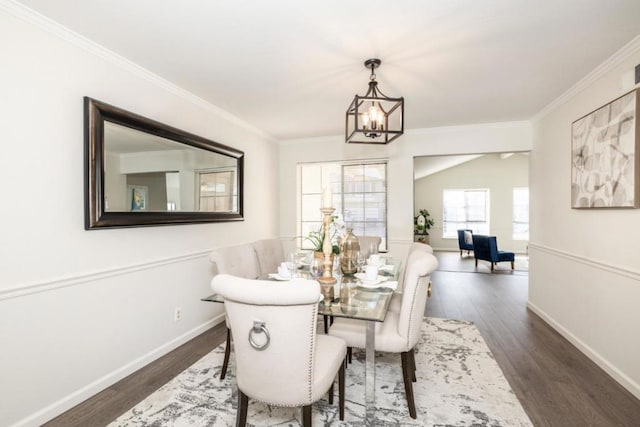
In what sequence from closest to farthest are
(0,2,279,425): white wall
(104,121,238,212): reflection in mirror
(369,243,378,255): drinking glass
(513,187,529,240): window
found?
(0,2,279,425): white wall
(104,121,238,212): reflection in mirror
(369,243,378,255): drinking glass
(513,187,529,240): window

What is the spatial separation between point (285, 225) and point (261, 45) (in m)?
3.18

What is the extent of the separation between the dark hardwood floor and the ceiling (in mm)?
2388

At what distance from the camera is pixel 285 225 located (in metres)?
5.02

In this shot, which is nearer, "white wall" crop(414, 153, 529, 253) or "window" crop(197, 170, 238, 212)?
"window" crop(197, 170, 238, 212)

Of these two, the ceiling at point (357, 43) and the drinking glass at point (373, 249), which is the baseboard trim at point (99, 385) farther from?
the ceiling at point (357, 43)

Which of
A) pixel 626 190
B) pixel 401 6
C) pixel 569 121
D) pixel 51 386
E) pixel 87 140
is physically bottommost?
pixel 51 386

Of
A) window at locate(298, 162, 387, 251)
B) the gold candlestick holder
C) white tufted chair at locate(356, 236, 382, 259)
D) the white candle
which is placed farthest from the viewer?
window at locate(298, 162, 387, 251)

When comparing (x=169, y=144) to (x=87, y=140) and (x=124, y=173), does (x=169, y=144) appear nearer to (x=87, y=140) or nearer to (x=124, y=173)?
(x=124, y=173)

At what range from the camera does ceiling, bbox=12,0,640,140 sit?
5.75 feet

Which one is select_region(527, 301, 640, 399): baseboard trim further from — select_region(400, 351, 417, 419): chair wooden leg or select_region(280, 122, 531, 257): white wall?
select_region(280, 122, 531, 257): white wall

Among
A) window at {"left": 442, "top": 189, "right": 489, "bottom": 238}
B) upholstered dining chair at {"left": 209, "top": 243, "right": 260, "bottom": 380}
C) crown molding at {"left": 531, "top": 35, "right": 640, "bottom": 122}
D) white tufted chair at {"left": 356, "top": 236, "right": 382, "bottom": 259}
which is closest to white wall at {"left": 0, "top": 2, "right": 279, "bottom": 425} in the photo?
upholstered dining chair at {"left": 209, "top": 243, "right": 260, "bottom": 380}

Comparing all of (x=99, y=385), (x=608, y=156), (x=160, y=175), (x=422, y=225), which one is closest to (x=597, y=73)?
(x=608, y=156)

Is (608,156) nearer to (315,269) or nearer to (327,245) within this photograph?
(327,245)

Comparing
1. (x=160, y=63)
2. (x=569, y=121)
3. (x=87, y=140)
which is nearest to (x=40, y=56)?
(x=87, y=140)
